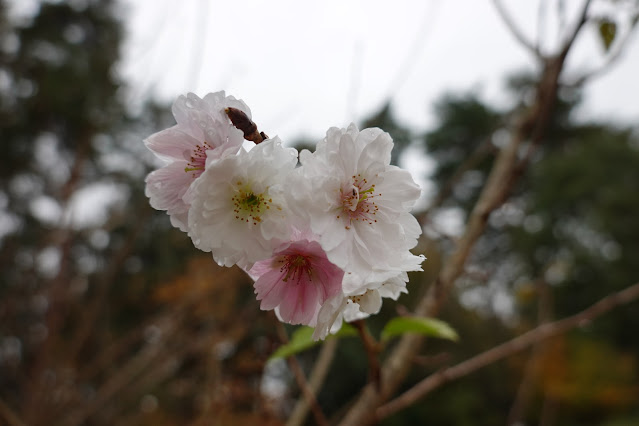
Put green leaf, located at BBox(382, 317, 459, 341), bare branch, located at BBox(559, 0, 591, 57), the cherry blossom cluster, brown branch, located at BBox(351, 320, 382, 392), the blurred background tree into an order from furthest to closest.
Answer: the blurred background tree < bare branch, located at BBox(559, 0, 591, 57) < green leaf, located at BBox(382, 317, 459, 341) < brown branch, located at BBox(351, 320, 382, 392) < the cherry blossom cluster

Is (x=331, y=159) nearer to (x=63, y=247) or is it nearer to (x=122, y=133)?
(x=63, y=247)

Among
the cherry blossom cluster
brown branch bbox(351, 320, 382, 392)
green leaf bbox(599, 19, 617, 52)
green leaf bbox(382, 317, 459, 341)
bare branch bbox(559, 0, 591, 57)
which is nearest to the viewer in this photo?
the cherry blossom cluster

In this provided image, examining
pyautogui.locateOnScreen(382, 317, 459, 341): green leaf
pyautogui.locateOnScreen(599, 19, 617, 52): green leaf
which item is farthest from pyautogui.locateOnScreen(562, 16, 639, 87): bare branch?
pyautogui.locateOnScreen(382, 317, 459, 341): green leaf

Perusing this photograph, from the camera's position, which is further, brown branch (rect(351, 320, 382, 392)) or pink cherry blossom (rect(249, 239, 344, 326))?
A: brown branch (rect(351, 320, 382, 392))

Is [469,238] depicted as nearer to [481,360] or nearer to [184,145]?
[481,360]

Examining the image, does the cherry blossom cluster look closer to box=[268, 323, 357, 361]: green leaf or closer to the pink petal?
the pink petal

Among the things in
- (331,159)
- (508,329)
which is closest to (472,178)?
(508,329)

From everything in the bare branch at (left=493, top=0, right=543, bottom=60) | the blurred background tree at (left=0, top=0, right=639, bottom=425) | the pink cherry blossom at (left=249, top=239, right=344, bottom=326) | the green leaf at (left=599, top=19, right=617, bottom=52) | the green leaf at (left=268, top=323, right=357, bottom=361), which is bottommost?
the blurred background tree at (left=0, top=0, right=639, bottom=425)
